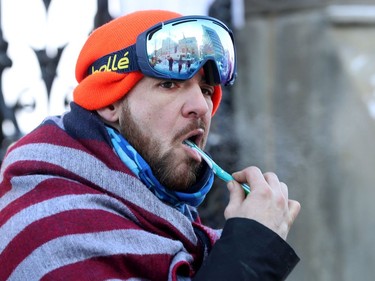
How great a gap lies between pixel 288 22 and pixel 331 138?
0.76 metres

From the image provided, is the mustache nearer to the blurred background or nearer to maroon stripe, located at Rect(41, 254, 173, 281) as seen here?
maroon stripe, located at Rect(41, 254, 173, 281)

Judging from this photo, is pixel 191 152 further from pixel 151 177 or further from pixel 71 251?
pixel 71 251

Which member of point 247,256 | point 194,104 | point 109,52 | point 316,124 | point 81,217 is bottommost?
point 316,124

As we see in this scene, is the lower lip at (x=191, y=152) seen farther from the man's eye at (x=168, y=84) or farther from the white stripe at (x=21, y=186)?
the white stripe at (x=21, y=186)

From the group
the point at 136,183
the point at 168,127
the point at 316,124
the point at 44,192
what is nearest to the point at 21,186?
A: the point at 44,192

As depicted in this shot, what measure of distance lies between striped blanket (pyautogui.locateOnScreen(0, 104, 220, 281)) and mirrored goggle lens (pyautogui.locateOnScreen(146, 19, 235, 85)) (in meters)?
0.25

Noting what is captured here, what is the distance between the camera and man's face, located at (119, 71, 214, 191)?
220cm

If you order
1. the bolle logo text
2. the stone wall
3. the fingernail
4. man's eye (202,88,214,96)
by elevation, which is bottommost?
the stone wall

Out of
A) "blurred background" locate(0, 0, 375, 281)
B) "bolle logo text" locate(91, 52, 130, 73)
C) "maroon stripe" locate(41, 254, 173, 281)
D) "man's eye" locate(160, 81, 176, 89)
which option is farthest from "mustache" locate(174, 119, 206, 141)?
"blurred background" locate(0, 0, 375, 281)

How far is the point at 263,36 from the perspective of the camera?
16.6 feet

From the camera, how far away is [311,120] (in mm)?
4895

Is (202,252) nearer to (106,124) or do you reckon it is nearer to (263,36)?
(106,124)

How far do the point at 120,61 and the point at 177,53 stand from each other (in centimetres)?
16

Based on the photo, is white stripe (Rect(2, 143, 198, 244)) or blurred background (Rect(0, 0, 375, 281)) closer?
white stripe (Rect(2, 143, 198, 244))
